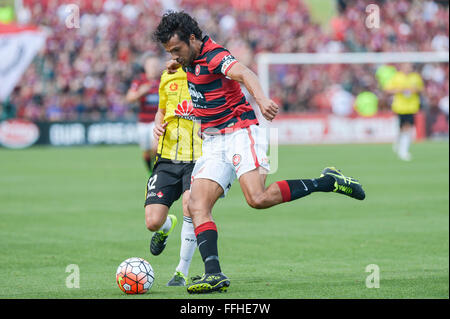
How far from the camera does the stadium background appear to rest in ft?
25.0

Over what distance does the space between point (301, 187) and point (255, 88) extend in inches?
43.7

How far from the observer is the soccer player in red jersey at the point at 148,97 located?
12644mm

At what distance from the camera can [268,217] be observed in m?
12.0

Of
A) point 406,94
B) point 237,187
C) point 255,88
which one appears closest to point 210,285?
point 255,88

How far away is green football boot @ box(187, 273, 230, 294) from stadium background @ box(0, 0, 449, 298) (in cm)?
15

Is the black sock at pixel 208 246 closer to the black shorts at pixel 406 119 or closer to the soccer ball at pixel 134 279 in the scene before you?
the soccer ball at pixel 134 279

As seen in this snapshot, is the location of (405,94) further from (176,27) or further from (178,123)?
(176,27)

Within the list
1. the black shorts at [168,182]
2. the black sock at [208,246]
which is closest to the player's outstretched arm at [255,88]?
the black sock at [208,246]

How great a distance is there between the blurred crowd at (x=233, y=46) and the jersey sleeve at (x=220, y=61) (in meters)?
21.5

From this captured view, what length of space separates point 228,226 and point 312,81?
21.4 metres

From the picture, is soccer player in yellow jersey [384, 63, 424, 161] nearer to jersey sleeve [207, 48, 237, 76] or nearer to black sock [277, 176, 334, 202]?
black sock [277, 176, 334, 202]

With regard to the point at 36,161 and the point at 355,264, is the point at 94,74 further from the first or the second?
the point at 355,264

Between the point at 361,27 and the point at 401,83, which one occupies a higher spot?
the point at 361,27

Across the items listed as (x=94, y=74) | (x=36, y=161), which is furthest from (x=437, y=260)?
(x=94, y=74)
